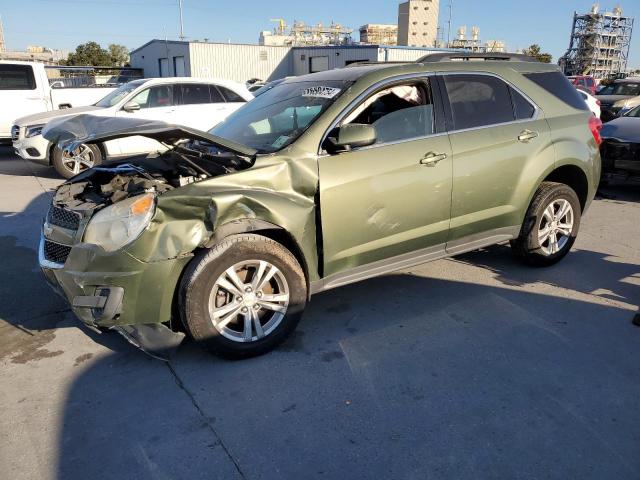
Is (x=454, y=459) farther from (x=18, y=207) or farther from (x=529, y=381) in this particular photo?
(x=18, y=207)

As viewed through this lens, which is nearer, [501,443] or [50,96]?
[501,443]

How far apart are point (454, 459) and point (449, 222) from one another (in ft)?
6.46

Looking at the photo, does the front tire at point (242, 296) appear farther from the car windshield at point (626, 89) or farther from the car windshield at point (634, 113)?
the car windshield at point (626, 89)

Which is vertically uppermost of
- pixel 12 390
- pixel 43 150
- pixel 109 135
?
pixel 109 135

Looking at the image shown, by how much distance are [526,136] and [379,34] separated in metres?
125

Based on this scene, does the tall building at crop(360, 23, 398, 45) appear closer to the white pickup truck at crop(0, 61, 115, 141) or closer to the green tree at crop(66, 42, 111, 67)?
the green tree at crop(66, 42, 111, 67)

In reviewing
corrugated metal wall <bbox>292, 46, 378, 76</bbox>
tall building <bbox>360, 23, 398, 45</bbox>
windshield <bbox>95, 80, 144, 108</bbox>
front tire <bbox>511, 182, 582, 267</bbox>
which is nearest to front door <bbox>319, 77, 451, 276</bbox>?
front tire <bbox>511, 182, 582, 267</bbox>

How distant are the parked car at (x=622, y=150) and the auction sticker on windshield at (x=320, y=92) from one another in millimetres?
5874

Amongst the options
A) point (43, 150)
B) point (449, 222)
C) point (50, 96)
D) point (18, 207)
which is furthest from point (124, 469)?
point (50, 96)

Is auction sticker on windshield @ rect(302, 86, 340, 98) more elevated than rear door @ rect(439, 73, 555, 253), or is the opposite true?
auction sticker on windshield @ rect(302, 86, 340, 98)

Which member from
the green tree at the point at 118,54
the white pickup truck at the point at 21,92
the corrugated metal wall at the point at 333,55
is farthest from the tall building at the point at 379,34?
the white pickup truck at the point at 21,92

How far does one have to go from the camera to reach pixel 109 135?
3.15 m

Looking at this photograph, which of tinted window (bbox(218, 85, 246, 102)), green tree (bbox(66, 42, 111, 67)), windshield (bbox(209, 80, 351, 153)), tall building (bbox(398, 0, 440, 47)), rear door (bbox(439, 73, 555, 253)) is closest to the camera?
windshield (bbox(209, 80, 351, 153))

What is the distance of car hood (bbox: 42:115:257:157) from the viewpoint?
10.3 feet
